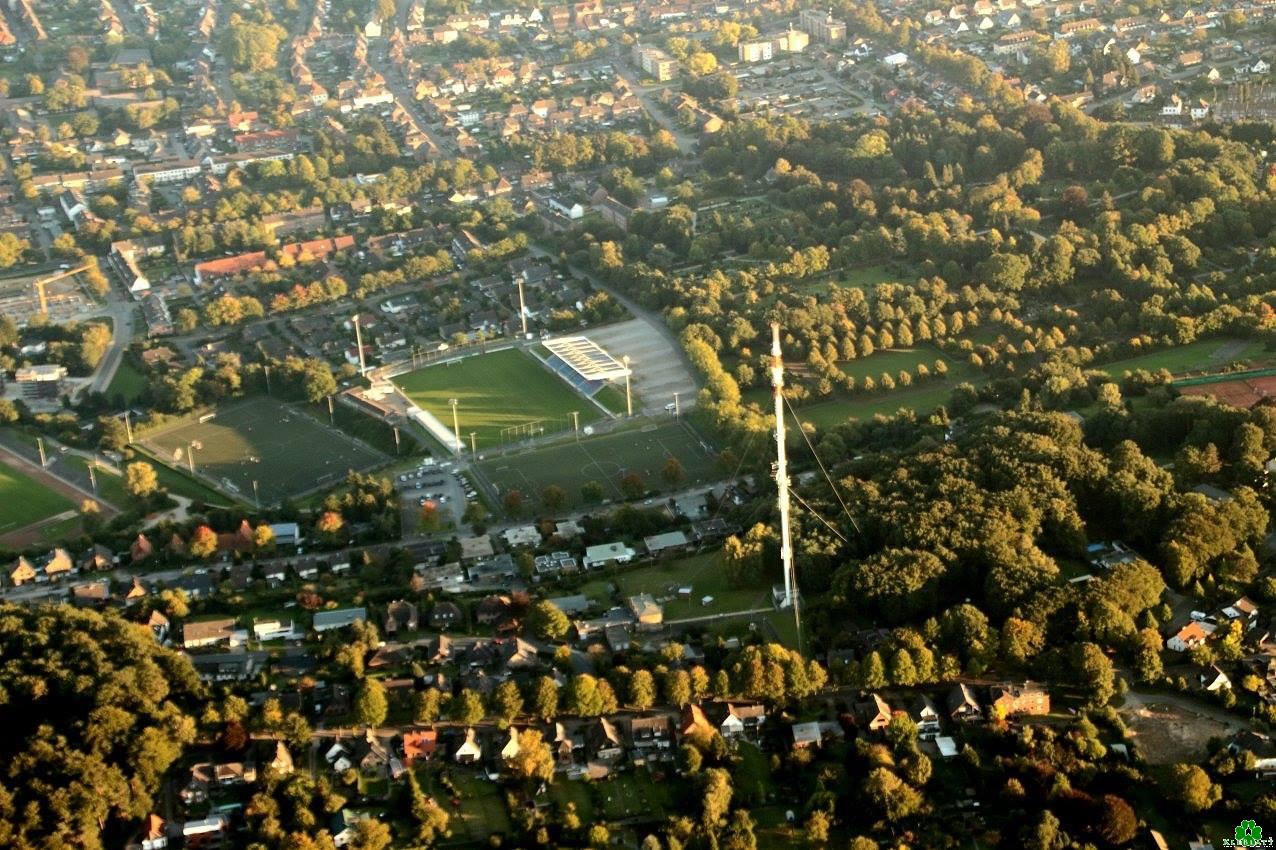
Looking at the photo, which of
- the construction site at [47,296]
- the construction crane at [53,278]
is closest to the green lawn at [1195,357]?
the construction site at [47,296]

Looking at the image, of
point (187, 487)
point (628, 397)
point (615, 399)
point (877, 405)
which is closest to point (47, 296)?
point (187, 487)

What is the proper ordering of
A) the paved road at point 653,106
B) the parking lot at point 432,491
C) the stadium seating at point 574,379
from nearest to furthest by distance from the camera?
the parking lot at point 432,491 → the stadium seating at point 574,379 → the paved road at point 653,106

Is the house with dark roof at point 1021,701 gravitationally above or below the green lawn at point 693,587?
below

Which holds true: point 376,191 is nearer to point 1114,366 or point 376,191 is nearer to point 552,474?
point 552,474

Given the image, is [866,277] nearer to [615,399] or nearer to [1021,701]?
[615,399]

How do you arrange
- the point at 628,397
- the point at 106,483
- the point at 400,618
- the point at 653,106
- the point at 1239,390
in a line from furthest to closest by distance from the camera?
the point at 653,106, the point at 628,397, the point at 106,483, the point at 1239,390, the point at 400,618

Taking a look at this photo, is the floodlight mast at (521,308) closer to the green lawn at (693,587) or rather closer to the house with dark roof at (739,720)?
the green lawn at (693,587)
